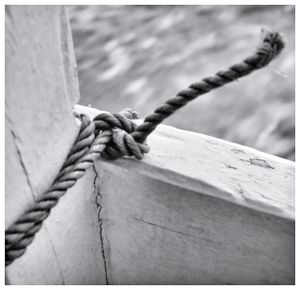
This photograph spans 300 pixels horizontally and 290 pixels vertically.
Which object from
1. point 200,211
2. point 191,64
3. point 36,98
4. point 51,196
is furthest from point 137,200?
point 191,64

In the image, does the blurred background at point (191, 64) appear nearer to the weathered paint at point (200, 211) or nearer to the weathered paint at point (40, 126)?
the weathered paint at point (200, 211)

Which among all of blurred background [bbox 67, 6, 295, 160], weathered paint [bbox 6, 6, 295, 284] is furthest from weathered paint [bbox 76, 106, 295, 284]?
blurred background [bbox 67, 6, 295, 160]

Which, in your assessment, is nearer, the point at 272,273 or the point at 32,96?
the point at 32,96

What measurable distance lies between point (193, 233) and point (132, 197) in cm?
18

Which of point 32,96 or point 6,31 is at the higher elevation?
point 6,31

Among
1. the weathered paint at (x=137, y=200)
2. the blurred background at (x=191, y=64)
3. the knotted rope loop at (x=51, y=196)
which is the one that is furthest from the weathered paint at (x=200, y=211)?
the blurred background at (x=191, y=64)

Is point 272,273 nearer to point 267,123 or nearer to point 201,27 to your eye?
point 267,123

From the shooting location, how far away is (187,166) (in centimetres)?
100

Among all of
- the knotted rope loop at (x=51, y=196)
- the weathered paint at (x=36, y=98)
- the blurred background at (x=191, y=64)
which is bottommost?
the blurred background at (x=191, y=64)

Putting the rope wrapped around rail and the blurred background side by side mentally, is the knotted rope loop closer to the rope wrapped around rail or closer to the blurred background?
the rope wrapped around rail

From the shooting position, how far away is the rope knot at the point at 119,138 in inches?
37.6

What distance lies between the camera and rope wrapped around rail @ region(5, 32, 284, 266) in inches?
30.6

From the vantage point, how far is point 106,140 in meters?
0.96

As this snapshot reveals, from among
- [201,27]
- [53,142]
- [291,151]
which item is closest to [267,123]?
[291,151]
